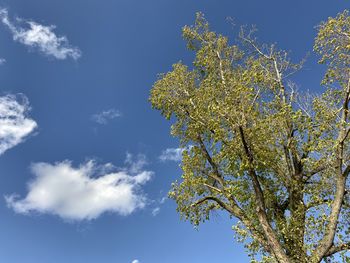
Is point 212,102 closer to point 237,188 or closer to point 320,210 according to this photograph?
point 237,188

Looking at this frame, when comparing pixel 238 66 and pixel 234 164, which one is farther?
pixel 238 66

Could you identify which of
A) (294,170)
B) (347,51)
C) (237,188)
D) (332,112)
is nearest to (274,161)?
(294,170)

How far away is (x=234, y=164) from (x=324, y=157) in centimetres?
628

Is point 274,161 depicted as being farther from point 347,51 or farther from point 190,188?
point 347,51

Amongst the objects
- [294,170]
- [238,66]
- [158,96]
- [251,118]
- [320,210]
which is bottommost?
[320,210]

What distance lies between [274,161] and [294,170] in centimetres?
180

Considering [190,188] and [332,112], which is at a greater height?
[332,112]


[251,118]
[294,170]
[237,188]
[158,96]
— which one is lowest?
[237,188]

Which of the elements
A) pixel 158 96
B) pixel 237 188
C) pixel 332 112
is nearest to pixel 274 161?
pixel 237 188

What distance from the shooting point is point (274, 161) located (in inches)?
1092

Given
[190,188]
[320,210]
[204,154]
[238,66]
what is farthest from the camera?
[238,66]

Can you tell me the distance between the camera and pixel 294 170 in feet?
92.5

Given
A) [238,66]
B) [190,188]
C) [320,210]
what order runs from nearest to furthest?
1. [320,210]
2. [190,188]
3. [238,66]

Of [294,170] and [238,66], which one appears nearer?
[294,170]
